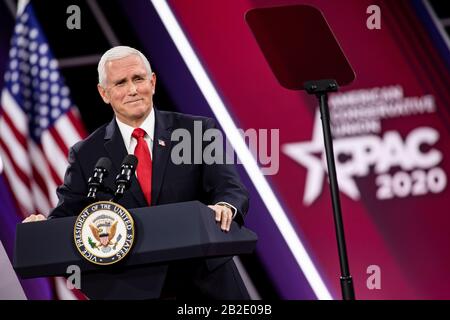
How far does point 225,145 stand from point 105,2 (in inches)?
37.6

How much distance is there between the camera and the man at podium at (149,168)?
253cm

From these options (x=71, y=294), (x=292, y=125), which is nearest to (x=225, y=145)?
(x=292, y=125)

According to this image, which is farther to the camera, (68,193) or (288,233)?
(288,233)

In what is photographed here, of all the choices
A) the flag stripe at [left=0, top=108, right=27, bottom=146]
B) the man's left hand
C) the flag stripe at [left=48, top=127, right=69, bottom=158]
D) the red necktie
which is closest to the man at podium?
the red necktie

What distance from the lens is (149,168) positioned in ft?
8.79

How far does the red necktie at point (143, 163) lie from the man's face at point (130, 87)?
0.07m

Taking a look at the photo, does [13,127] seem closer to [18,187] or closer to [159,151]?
[18,187]

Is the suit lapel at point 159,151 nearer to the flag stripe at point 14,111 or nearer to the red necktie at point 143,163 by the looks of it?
the red necktie at point 143,163

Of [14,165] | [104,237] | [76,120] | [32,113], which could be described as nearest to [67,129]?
[76,120]

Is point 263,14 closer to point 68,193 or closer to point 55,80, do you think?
point 68,193

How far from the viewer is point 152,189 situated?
2.63m

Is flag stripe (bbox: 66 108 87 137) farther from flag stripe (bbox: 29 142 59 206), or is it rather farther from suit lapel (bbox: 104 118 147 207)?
suit lapel (bbox: 104 118 147 207)

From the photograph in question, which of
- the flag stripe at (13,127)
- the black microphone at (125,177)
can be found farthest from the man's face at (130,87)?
the flag stripe at (13,127)
